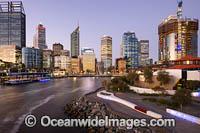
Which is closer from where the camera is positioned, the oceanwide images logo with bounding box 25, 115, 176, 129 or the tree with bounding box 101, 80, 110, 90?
the oceanwide images logo with bounding box 25, 115, 176, 129

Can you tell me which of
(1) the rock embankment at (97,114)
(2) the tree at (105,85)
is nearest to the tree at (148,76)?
(2) the tree at (105,85)

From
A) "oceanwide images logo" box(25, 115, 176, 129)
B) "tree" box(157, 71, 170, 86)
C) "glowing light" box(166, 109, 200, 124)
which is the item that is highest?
"tree" box(157, 71, 170, 86)

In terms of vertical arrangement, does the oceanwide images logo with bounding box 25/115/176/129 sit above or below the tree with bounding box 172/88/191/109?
below

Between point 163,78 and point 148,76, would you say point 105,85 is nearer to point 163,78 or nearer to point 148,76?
point 148,76

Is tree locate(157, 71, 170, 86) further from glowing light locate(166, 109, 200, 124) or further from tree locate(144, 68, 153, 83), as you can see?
glowing light locate(166, 109, 200, 124)

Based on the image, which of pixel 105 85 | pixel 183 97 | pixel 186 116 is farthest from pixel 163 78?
pixel 186 116

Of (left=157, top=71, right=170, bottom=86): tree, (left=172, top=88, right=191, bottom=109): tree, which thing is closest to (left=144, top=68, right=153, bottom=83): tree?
(left=157, top=71, right=170, bottom=86): tree

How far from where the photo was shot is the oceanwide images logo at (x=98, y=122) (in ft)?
55.3

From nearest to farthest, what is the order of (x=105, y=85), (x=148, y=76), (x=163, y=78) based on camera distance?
(x=163, y=78), (x=148, y=76), (x=105, y=85)

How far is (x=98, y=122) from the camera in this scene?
69.9ft

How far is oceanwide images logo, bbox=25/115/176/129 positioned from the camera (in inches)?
664

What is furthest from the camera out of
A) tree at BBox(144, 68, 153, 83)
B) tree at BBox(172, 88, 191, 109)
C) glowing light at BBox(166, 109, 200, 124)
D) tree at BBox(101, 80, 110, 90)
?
tree at BBox(101, 80, 110, 90)

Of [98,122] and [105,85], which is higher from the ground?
[105,85]

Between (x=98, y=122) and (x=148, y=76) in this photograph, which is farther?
(x=148, y=76)
